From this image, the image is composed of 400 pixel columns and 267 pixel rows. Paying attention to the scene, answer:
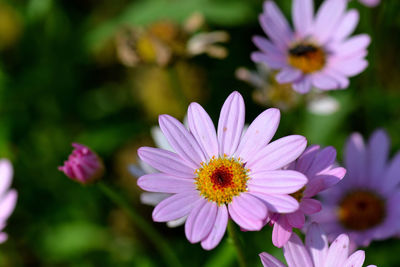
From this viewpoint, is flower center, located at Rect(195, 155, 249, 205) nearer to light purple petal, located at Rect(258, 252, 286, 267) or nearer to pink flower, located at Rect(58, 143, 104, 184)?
light purple petal, located at Rect(258, 252, 286, 267)

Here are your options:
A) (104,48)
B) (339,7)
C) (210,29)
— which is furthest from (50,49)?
(339,7)

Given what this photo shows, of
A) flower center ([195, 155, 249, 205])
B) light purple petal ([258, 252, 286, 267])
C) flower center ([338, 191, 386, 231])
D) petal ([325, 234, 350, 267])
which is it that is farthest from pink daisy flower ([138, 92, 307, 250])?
flower center ([338, 191, 386, 231])

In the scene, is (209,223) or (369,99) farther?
(369,99)

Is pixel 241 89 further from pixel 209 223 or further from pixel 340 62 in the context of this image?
pixel 209 223

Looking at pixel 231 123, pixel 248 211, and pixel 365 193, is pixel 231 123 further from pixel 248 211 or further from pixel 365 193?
pixel 365 193

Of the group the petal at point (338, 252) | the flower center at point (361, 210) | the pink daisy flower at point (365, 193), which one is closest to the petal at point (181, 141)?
the petal at point (338, 252)

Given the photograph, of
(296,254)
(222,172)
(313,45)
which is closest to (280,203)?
(296,254)

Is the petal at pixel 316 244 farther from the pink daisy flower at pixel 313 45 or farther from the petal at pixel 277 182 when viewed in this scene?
the pink daisy flower at pixel 313 45
